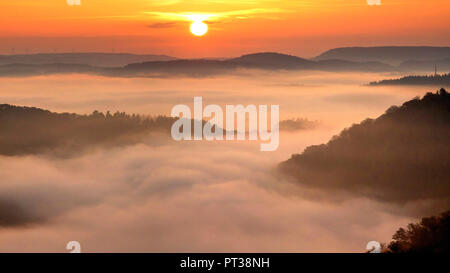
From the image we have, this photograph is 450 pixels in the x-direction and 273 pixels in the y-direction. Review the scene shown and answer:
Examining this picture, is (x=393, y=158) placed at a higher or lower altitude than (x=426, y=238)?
higher

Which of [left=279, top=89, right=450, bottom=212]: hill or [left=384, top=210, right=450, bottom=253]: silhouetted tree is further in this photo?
[left=279, top=89, right=450, bottom=212]: hill

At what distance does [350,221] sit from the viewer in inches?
6240

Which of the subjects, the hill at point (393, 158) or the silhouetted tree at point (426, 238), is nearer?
the silhouetted tree at point (426, 238)

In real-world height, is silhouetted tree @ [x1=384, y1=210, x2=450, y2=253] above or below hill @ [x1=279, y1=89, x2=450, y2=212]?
below

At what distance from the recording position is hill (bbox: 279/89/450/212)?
5886 inches

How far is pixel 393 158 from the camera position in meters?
167

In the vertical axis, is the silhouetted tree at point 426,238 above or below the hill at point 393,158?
below

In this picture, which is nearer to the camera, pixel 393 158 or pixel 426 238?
pixel 426 238

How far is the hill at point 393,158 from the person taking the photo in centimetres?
14950
